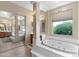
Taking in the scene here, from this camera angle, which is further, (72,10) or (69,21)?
(69,21)

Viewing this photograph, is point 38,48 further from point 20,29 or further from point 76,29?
point 20,29

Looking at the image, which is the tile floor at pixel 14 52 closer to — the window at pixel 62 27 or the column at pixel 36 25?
the column at pixel 36 25

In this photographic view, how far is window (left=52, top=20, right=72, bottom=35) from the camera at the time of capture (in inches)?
143

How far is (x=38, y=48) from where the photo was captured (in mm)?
2584

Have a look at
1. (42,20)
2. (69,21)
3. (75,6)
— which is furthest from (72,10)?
(42,20)

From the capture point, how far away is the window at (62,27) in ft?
11.9

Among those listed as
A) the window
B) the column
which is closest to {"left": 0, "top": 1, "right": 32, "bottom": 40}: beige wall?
the window

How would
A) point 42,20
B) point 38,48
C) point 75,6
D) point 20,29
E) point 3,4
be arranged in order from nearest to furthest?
point 38,48 < point 75,6 < point 3,4 < point 42,20 < point 20,29

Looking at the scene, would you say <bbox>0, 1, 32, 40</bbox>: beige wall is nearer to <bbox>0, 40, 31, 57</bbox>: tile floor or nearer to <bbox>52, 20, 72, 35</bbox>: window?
<bbox>0, 40, 31, 57</bbox>: tile floor

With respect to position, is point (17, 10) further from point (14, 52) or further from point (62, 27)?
point (62, 27)

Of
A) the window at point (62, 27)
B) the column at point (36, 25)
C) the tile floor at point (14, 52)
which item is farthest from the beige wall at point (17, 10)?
the column at point (36, 25)

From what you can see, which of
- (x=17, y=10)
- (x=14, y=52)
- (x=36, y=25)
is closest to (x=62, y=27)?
(x=36, y=25)

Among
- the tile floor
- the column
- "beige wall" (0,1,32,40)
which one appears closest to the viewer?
the column

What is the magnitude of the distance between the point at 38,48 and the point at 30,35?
11.7ft
